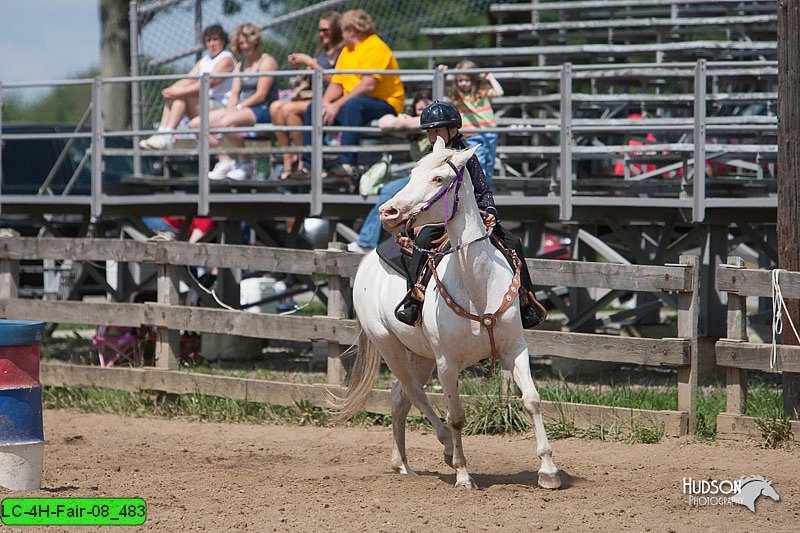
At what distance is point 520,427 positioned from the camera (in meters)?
9.11

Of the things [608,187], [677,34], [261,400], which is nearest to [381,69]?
[608,187]

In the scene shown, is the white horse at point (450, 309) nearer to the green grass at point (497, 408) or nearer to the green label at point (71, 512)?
the green grass at point (497, 408)

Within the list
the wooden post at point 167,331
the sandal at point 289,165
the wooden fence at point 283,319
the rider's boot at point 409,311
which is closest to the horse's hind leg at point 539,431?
the rider's boot at point 409,311

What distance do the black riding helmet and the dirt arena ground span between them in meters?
2.32

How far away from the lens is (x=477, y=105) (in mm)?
11531

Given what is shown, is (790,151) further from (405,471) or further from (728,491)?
(405,471)

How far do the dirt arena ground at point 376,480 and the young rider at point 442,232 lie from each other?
111cm

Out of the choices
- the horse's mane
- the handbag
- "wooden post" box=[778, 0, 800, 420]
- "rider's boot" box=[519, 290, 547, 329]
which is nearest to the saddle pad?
"rider's boot" box=[519, 290, 547, 329]

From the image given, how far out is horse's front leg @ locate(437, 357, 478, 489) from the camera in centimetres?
704

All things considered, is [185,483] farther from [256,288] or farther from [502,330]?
[256,288]

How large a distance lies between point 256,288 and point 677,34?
790 centimetres

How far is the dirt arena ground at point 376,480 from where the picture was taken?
617 centimetres

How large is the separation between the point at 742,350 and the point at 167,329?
537cm

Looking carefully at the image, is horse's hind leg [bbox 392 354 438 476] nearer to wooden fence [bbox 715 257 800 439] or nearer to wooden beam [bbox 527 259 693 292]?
wooden beam [bbox 527 259 693 292]
